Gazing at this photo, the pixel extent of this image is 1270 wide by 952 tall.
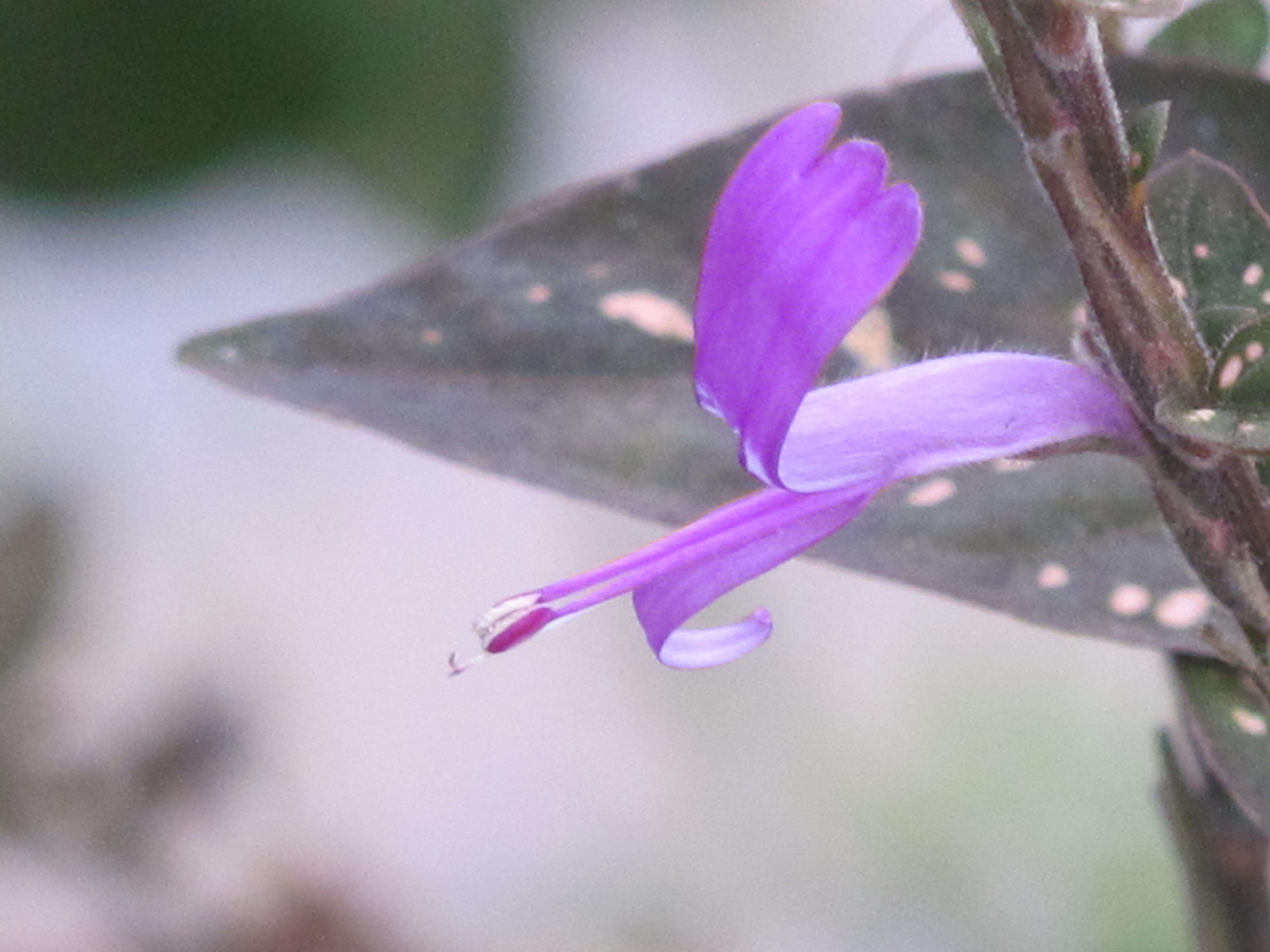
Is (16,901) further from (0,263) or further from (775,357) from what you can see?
(775,357)

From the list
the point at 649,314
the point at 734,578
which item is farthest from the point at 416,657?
the point at 734,578

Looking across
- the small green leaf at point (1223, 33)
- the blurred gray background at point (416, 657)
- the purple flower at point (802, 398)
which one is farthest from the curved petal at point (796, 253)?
the blurred gray background at point (416, 657)

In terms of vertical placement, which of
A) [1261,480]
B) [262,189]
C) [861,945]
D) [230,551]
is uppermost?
[1261,480]

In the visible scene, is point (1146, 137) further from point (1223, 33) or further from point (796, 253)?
point (1223, 33)

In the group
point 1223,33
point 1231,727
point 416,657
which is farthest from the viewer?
point 416,657

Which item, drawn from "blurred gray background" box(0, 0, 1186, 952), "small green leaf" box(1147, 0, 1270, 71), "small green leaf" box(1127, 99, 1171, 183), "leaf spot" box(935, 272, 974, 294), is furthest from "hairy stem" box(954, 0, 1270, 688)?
"blurred gray background" box(0, 0, 1186, 952)

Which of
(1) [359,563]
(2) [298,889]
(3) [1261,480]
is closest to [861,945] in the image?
(2) [298,889]

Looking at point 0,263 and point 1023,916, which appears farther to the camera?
point 0,263

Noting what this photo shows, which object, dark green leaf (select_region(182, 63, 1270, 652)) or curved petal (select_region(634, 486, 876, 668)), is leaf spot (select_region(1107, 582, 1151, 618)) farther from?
curved petal (select_region(634, 486, 876, 668))
